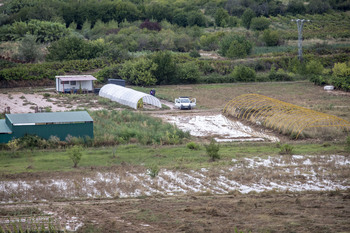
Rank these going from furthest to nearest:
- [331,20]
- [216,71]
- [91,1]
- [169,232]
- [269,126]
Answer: [91,1]
[331,20]
[216,71]
[269,126]
[169,232]

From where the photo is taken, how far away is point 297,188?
1861 cm

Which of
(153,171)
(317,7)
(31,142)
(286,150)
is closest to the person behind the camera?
(153,171)

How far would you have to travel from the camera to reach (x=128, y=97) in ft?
123

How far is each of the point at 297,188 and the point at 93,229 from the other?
7.98m

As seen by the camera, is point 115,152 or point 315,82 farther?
point 315,82

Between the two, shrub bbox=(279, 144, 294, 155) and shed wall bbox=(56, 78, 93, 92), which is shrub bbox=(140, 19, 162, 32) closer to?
shed wall bbox=(56, 78, 93, 92)

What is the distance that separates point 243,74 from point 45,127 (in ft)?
96.0

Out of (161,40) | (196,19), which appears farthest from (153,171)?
(196,19)

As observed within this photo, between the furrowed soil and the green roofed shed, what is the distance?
819 cm

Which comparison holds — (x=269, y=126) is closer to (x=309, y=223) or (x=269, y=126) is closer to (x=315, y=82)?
(x=309, y=223)

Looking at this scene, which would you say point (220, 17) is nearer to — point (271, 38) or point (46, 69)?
point (271, 38)

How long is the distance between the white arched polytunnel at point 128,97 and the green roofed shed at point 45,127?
35.5 feet

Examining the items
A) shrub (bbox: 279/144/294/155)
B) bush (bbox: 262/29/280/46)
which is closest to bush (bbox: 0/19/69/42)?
bush (bbox: 262/29/280/46)

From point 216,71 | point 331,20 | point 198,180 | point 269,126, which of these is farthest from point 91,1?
point 198,180
